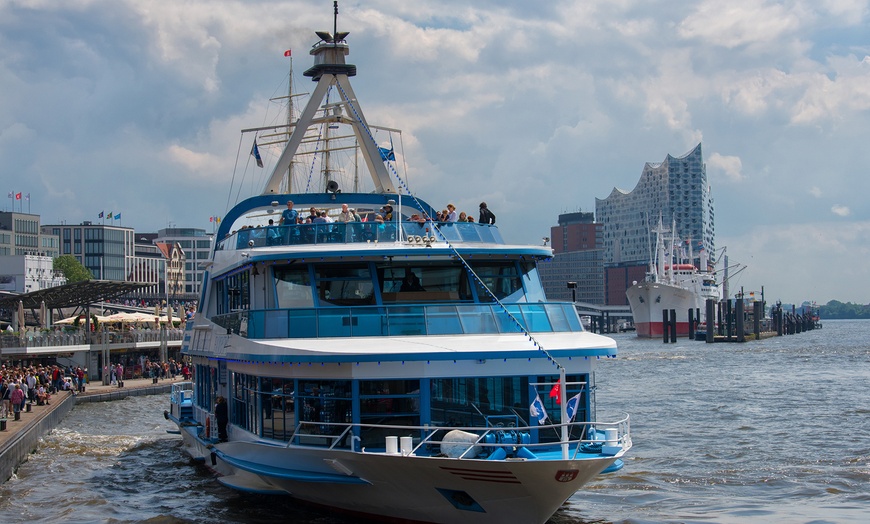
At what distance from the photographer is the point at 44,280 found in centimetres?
11406

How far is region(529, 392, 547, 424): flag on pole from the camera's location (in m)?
17.2

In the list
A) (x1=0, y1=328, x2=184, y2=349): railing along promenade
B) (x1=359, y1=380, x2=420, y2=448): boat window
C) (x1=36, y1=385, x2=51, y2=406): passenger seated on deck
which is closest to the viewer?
(x1=359, y1=380, x2=420, y2=448): boat window

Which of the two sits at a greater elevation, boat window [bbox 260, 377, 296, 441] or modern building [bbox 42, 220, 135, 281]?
modern building [bbox 42, 220, 135, 281]

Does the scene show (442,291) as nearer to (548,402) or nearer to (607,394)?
(548,402)

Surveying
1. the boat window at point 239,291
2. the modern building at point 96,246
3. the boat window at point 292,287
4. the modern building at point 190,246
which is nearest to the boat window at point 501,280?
the boat window at point 292,287

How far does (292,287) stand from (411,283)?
85.1 inches

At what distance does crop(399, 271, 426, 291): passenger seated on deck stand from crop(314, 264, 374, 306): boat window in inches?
24.2

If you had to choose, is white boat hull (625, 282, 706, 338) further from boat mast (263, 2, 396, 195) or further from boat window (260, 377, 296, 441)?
boat window (260, 377, 296, 441)

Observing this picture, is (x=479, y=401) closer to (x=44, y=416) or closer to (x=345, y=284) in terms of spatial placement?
(x=345, y=284)

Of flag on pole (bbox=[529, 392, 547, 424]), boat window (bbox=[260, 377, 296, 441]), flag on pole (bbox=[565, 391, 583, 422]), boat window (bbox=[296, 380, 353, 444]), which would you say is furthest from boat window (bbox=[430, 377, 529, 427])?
boat window (bbox=[260, 377, 296, 441])

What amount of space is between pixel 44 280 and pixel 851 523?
4130 inches

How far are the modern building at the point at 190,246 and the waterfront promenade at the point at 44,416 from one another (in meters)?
130

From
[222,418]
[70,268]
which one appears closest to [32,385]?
[222,418]

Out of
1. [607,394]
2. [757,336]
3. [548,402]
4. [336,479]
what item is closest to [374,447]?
[336,479]
